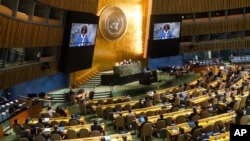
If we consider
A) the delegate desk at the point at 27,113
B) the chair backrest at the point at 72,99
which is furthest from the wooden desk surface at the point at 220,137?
the chair backrest at the point at 72,99

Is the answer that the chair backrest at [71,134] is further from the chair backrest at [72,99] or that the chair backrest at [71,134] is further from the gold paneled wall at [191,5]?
the gold paneled wall at [191,5]

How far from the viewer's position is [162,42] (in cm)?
2986

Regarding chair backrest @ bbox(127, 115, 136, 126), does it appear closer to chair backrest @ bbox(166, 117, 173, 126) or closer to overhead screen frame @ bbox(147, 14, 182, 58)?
chair backrest @ bbox(166, 117, 173, 126)

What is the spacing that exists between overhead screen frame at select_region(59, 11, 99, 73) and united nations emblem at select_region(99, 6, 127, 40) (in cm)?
309

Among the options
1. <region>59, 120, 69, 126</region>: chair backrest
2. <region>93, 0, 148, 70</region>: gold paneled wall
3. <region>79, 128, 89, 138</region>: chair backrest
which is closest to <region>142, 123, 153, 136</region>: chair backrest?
<region>79, 128, 89, 138</region>: chair backrest

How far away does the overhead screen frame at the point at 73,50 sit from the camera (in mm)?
23016

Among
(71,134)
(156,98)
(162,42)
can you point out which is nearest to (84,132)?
(71,134)

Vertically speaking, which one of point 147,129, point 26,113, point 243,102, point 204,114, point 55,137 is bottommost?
point 55,137

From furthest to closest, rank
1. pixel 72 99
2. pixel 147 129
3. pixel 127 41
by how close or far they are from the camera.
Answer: pixel 127 41 < pixel 72 99 < pixel 147 129

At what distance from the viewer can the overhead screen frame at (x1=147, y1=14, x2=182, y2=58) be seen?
2947 cm

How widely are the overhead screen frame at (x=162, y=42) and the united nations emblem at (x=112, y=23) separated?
2.49m

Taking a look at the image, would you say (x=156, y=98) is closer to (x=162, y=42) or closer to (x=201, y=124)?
(x=201, y=124)

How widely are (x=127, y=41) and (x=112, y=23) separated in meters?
2.62

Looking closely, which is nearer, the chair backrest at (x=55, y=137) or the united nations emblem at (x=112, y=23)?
the chair backrest at (x=55, y=137)
